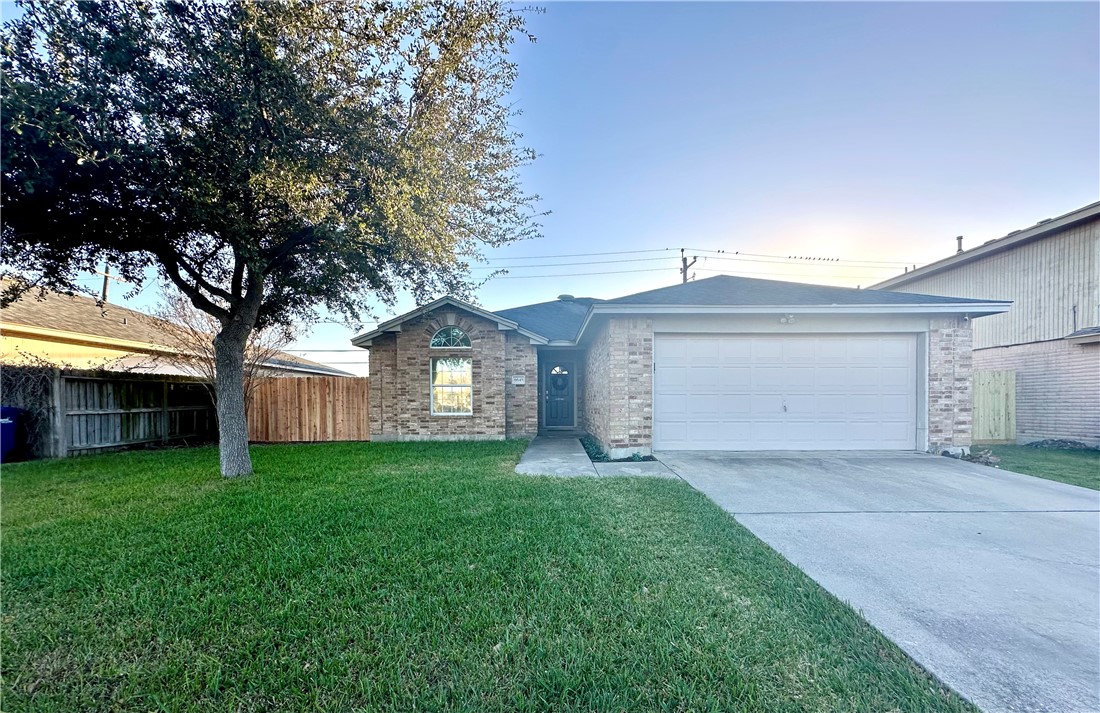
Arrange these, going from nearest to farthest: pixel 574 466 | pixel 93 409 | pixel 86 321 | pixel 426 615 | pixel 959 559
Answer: pixel 426 615
pixel 959 559
pixel 574 466
pixel 93 409
pixel 86 321

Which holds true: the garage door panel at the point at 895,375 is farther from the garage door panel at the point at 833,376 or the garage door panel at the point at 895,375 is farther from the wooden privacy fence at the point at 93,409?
the wooden privacy fence at the point at 93,409

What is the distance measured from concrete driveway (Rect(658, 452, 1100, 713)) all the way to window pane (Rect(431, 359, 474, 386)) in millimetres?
6298

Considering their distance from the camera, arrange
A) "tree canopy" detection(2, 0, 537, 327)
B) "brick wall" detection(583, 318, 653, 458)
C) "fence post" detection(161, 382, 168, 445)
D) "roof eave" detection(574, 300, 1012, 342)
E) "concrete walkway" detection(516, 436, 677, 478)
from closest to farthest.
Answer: "tree canopy" detection(2, 0, 537, 327)
"concrete walkway" detection(516, 436, 677, 478)
"roof eave" detection(574, 300, 1012, 342)
"brick wall" detection(583, 318, 653, 458)
"fence post" detection(161, 382, 168, 445)

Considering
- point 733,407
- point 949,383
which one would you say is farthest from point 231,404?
point 949,383

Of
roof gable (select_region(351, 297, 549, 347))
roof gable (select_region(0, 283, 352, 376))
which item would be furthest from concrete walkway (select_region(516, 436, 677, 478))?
roof gable (select_region(0, 283, 352, 376))

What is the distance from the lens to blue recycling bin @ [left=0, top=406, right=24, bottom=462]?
27.7 feet

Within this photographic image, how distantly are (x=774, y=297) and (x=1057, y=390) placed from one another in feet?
27.9

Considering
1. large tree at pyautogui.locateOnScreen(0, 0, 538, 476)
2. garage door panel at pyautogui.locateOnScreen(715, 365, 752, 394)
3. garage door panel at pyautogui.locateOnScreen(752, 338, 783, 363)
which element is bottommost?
garage door panel at pyautogui.locateOnScreen(715, 365, 752, 394)

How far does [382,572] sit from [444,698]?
5.04 ft

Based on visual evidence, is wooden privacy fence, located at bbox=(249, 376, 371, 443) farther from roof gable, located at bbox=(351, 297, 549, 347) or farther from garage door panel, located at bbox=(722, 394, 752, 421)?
garage door panel, located at bbox=(722, 394, 752, 421)

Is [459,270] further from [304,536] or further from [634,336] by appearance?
[304,536]

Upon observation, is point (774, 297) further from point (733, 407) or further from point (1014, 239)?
point (1014, 239)

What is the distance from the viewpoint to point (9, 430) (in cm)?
852

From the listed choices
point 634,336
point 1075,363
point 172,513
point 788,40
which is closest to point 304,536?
point 172,513
